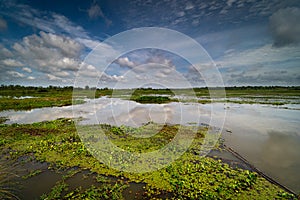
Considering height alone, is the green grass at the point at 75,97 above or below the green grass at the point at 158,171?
above

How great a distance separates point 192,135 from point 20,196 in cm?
789

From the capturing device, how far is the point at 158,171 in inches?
211

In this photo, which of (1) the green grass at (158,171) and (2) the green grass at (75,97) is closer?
(1) the green grass at (158,171)

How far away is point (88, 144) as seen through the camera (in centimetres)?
765

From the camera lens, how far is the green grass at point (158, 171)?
13.9 feet

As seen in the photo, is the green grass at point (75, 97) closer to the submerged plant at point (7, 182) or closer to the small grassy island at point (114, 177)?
the small grassy island at point (114, 177)

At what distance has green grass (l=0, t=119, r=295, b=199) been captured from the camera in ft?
13.9

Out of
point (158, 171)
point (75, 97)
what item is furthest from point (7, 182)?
point (75, 97)

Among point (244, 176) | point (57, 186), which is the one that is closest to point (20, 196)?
point (57, 186)

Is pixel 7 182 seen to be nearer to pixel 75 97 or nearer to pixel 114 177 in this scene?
pixel 114 177

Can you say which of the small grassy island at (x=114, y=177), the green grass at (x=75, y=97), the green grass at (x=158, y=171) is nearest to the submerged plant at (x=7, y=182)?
the small grassy island at (x=114, y=177)

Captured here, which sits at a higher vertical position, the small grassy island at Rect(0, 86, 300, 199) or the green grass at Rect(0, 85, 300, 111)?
the green grass at Rect(0, 85, 300, 111)

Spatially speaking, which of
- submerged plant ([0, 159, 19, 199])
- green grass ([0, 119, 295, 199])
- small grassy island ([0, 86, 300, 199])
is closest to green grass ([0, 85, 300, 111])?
green grass ([0, 119, 295, 199])

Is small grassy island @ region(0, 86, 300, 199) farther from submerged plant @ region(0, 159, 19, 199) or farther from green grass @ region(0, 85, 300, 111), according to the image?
green grass @ region(0, 85, 300, 111)
